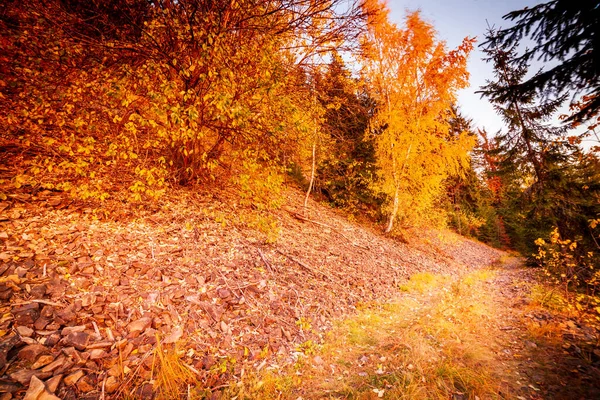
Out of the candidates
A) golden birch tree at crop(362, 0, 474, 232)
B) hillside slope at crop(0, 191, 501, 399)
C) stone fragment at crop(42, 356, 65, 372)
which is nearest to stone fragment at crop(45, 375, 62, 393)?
hillside slope at crop(0, 191, 501, 399)

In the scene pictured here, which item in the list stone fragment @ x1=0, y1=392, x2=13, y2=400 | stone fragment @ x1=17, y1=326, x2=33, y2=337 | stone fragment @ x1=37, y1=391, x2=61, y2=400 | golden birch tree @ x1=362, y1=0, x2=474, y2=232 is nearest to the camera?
stone fragment @ x1=0, y1=392, x2=13, y2=400

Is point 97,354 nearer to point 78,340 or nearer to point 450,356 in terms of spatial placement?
point 78,340

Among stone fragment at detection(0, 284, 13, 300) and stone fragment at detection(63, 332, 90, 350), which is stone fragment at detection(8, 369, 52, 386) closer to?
stone fragment at detection(63, 332, 90, 350)

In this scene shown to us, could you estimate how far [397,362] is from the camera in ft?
12.0

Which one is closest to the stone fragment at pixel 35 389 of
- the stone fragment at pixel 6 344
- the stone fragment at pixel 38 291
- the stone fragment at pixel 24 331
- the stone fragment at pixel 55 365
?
the stone fragment at pixel 55 365

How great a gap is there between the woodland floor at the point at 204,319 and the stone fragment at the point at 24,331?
0.04 ft

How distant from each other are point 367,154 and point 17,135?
12170mm

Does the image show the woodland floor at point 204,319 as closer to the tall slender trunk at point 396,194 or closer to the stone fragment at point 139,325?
the stone fragment at point 139,325

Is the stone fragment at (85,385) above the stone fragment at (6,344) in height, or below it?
below

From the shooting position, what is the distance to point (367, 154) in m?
12.6

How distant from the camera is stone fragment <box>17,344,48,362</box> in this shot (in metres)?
2.34

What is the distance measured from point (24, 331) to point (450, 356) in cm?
568

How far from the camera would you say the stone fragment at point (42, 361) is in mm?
2311

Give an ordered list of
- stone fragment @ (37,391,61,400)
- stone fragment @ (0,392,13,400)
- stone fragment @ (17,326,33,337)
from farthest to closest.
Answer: stone fragment @ (17,326,33,337), stone fragment @ (37,391,61,400), stone fragment @ (0,392,13,400)
